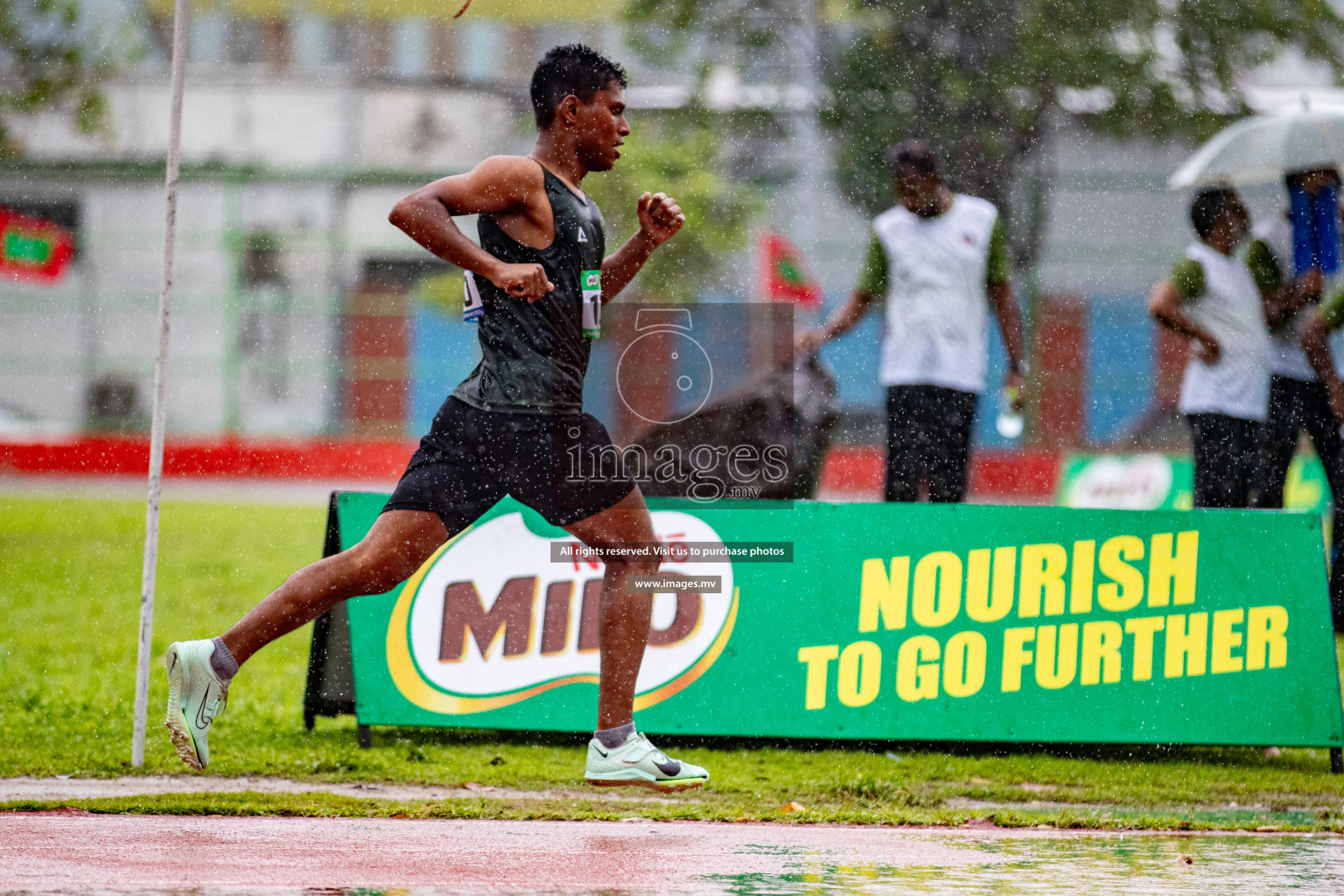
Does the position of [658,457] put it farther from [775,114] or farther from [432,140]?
[432,140]

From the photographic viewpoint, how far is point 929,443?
6273 millimetres

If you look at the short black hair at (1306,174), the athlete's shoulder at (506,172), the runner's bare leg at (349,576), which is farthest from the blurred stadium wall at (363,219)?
the runner's bare leg at (349,576)

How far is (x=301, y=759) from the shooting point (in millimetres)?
5195

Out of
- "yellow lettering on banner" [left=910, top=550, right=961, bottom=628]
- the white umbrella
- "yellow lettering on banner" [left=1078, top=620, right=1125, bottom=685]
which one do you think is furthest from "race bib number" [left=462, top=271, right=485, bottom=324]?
the white umbrella

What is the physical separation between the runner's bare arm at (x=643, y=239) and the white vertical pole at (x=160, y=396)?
57.0 inches

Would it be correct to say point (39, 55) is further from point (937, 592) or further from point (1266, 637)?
point (1266, 637)

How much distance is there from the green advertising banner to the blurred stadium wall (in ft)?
39.5

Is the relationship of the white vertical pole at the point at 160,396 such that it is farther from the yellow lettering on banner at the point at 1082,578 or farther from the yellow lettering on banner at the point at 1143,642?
the yellow lettering on banner at the point at 1143,642

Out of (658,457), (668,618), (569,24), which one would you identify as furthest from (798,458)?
(569,24)

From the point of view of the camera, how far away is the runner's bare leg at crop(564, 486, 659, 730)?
4.23 m

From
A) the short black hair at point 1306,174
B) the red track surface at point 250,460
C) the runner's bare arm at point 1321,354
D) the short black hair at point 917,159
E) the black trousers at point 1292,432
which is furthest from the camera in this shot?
the red track surface at point 250,460

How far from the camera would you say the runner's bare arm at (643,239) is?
429cm

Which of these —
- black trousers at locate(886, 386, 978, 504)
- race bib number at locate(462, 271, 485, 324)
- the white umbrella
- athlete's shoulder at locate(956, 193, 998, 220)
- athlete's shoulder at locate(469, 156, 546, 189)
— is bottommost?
black trousers at locate(886, 386, 978, 504)

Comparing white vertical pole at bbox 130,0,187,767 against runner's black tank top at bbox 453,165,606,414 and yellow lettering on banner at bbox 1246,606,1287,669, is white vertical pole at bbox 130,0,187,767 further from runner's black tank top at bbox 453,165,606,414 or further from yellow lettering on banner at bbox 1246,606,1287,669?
yellow lettering on banner at bbox 1246,606,1287,669
